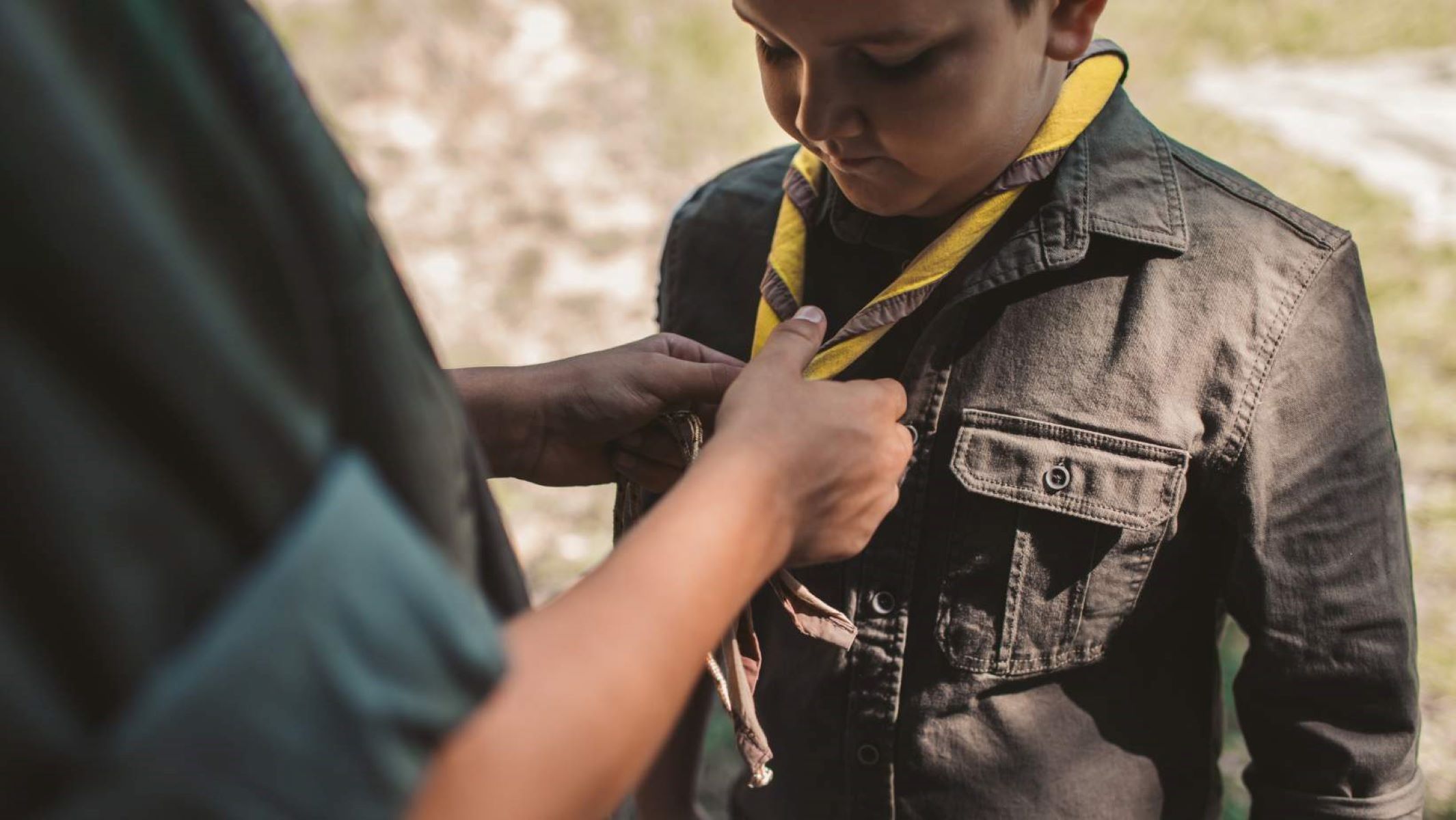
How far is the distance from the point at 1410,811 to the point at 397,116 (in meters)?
5.60

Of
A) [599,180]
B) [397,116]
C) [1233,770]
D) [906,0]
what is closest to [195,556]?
[906,0]

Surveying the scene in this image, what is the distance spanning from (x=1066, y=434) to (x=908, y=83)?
1.73 ft

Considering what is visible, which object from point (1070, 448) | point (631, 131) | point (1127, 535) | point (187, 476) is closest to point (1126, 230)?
point (1070, 448)

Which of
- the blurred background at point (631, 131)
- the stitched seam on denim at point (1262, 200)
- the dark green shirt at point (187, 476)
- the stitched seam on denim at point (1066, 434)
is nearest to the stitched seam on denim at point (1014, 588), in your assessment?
the stitched seam on denim at point (1066, 434)

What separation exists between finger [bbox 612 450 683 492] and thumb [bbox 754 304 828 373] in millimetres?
331

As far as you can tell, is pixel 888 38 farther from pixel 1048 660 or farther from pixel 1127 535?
pixel 1048 660

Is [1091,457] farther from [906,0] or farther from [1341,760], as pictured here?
[906,0]

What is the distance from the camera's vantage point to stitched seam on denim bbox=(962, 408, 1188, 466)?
1.48 metres

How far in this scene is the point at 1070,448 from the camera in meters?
1.52

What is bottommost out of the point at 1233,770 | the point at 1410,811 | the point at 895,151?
the point at 1233,770

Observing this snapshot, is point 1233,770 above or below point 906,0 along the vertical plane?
below

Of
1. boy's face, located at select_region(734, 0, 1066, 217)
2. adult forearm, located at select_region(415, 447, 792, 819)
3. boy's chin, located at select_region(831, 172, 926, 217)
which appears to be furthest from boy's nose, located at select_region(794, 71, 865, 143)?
adult forearm, located at select_region(415, 447, 792, 819)

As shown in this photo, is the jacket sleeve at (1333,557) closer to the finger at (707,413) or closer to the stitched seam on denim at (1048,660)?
the stitched seam on denim at (1048,660)

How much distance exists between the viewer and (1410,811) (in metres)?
1.53
